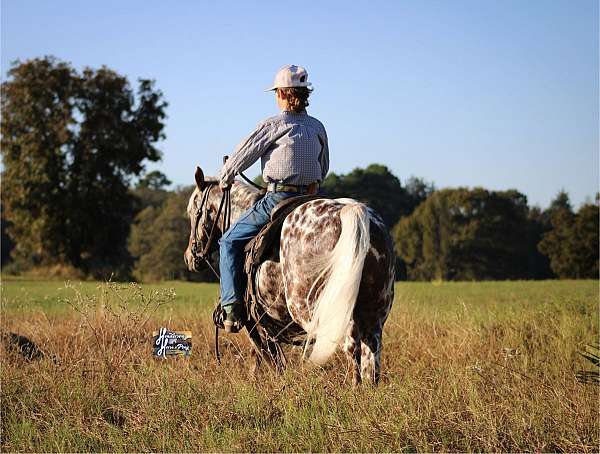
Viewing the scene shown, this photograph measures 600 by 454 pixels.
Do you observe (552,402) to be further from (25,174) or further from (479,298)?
(25,174)

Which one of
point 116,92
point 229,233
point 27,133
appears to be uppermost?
point 116,92

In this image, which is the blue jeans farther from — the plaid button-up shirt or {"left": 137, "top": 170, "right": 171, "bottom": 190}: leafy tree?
{"left": 137, "top": 170, "right": 171, "bottom": 190}: leafy tree

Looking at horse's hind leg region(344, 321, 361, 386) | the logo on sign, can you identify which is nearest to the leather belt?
horse's hind leg region(344, 321, 361, 386)

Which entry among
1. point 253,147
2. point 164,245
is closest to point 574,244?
point 164,245

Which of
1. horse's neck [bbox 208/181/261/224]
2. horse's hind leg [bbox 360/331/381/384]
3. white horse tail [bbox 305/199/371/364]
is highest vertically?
horse's neck [bbox 208/181/261/224]

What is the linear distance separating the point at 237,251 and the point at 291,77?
4.92 feet

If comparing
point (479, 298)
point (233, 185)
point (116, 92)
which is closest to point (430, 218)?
point (116, 92)

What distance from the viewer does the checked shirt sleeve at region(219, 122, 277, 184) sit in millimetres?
6473

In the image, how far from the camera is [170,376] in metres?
7.06

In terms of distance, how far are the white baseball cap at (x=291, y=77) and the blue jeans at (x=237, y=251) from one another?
35.1 inches

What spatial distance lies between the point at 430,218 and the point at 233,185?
64.3 m

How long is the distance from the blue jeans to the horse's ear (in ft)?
3.42

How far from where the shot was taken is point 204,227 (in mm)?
7738

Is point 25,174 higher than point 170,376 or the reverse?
higher
